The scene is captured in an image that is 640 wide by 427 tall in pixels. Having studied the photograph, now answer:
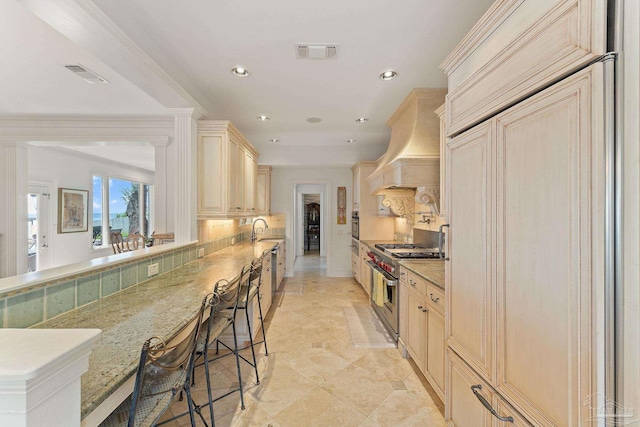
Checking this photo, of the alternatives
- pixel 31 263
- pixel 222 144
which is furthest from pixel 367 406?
pixel 31 263

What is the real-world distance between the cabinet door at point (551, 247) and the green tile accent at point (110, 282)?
87.5 inches

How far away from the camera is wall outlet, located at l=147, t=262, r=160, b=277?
7.17 ft

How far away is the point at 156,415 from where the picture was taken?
1.08 meters

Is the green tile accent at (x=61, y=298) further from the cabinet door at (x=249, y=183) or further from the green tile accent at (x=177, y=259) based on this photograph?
the cabinet door at (x=249, y=183)

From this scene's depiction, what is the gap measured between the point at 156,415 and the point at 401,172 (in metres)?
2.60

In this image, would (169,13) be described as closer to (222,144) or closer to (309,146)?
(222,144)

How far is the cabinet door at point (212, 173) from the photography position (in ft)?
10.2

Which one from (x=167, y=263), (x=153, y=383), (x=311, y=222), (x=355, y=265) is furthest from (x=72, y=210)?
(x=311, y=222)

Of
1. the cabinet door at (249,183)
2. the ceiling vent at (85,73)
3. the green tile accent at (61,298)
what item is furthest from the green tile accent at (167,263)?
the ceiling vent at (85,73)

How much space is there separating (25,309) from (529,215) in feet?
7.24

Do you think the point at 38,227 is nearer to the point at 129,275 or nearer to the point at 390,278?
the point at 129,275

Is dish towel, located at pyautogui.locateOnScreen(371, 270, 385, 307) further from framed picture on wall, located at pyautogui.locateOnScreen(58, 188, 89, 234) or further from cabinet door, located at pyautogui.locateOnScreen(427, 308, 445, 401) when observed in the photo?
framed picture on wall, located at pyautogui.locateOnScreen(58, 188, 89, 234)

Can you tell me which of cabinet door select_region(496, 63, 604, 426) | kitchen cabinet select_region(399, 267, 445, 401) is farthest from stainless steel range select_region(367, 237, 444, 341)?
cabinet door select_region(496, 63, 604, 426)

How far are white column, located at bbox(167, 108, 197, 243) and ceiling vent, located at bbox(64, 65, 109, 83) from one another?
2.08 feet
